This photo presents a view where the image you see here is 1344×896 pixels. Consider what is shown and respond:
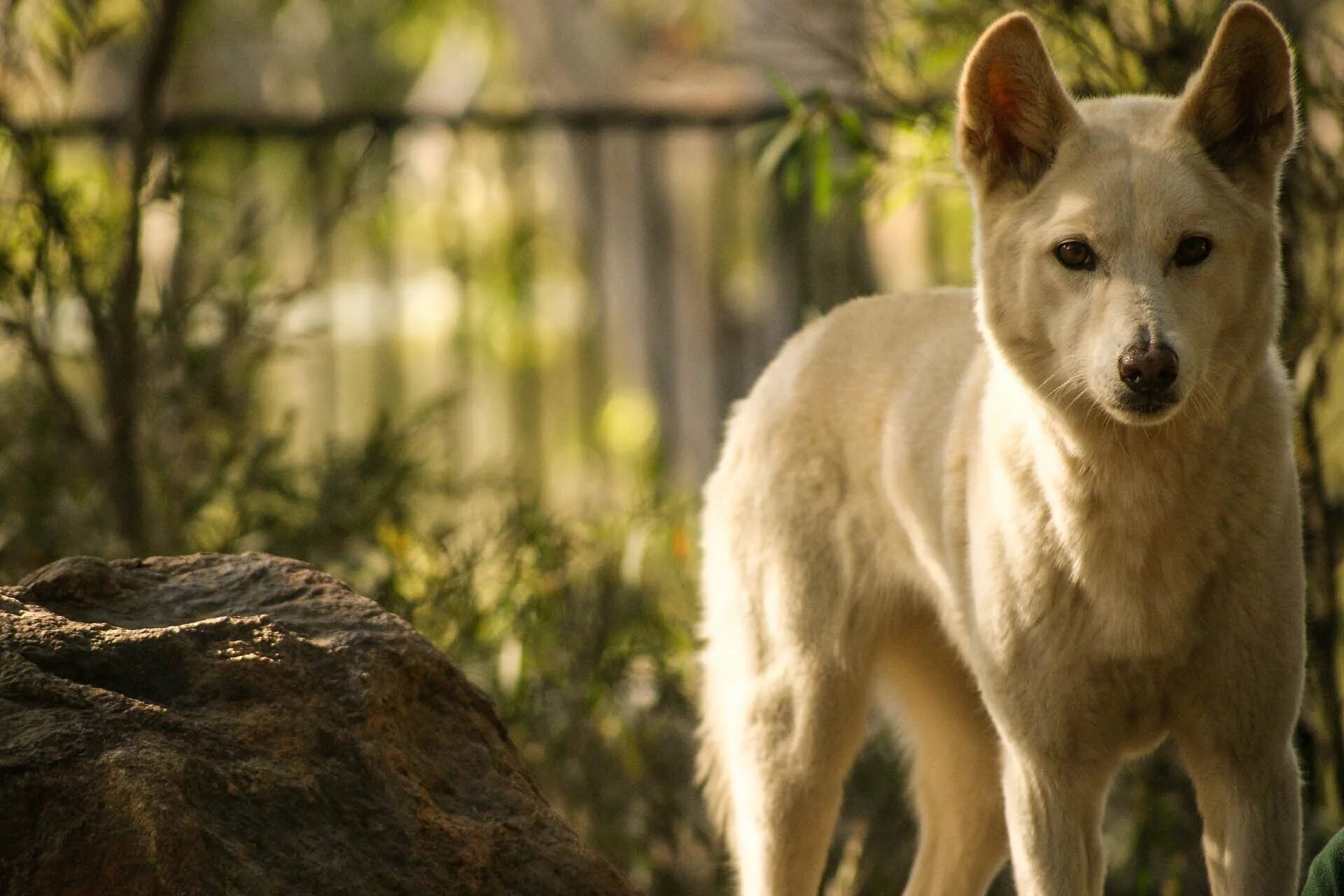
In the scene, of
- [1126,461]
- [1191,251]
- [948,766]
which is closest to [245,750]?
[1126,461]

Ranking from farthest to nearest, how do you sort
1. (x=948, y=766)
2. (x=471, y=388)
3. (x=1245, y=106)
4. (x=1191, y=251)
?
(x=471, y=388) → (x=948, y=766) → (x=1245, y=106) → (x=1191, y=251)

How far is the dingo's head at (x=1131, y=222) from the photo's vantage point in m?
2.83

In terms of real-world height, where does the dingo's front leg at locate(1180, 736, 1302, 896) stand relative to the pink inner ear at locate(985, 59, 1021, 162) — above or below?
below

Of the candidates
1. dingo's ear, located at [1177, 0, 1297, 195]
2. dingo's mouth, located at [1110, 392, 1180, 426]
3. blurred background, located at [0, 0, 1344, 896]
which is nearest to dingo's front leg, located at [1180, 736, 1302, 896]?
dingo's mouth, located at [1110, 392, 1180, 426]

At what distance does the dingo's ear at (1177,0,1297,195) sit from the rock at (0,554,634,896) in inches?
67.0

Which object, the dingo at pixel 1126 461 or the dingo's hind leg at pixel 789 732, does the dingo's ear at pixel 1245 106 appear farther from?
the dingo's hind leg at pixel 789 732

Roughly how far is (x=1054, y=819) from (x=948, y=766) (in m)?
0.96

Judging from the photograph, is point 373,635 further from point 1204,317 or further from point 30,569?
point 30,569

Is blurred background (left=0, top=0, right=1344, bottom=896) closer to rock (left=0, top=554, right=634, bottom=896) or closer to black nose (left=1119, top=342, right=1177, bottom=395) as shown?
black nose (left=1119, top=342, right=1177, bottom=395)

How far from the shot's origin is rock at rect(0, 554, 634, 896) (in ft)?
7.83

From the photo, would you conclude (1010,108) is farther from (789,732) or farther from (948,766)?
(948,766)

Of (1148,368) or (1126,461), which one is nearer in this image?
(1148,368)

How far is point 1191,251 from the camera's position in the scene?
287cm

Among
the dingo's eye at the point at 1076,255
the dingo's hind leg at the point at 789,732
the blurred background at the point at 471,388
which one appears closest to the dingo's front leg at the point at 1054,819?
the dingo's hind leg at the point at 789,732
